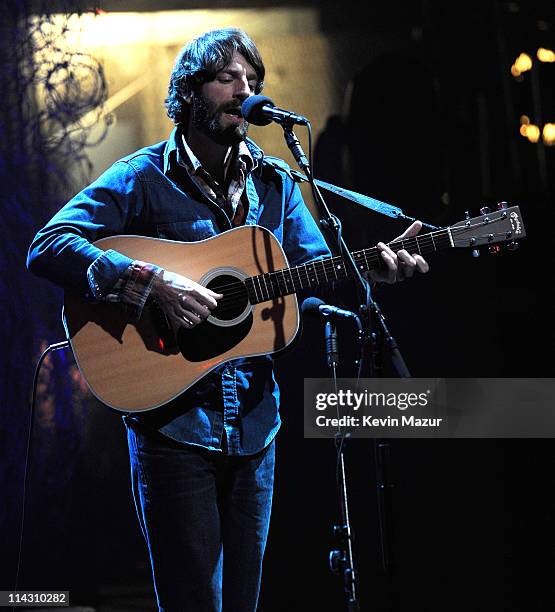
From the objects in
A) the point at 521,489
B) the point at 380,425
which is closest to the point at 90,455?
the point at 380,425

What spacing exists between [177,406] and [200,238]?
1.71 feet

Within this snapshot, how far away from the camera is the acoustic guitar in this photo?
2307 millimetres

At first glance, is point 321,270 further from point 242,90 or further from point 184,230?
point 242,90

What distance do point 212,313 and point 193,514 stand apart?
22.9 inches

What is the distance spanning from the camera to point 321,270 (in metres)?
2.44

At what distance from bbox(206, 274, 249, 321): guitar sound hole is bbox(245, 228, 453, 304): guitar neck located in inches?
1.0

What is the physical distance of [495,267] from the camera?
→ 12.1ft

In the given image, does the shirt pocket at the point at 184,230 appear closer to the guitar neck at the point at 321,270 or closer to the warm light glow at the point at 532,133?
the guitar neck at the point at 321,270

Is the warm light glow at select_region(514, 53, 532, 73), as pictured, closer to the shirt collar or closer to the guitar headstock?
the guitar headstock

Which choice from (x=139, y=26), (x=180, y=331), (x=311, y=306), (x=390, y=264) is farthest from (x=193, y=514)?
(x=139, y=26)

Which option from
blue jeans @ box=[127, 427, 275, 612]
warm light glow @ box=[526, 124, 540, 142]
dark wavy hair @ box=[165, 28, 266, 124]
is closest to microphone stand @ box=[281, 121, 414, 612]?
blue jeans @ box=[127, 427, 275, 612]

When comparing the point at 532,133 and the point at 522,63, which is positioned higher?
the point at 522,63

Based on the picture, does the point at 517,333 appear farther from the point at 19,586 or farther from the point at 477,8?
the point at 19,586

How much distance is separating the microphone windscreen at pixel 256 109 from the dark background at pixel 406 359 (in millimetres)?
1437
